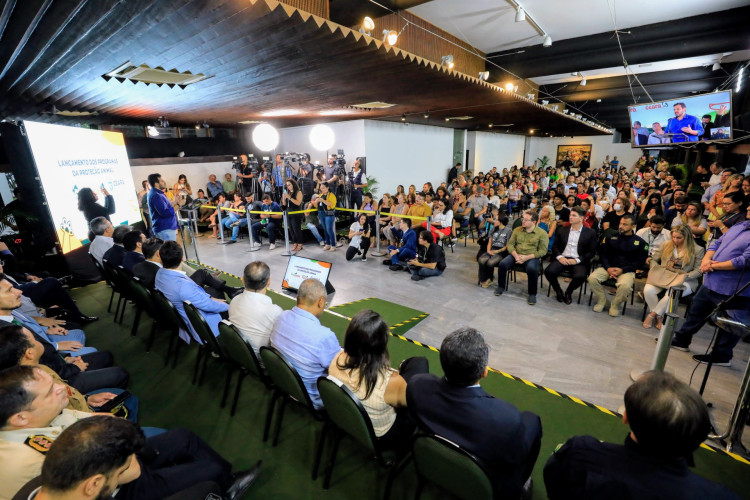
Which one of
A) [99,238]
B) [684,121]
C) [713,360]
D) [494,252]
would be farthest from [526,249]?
[99,238]

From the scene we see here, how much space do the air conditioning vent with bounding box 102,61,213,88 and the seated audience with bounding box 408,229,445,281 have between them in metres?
3.76

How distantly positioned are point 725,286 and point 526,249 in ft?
6.89

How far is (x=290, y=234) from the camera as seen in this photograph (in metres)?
7.76

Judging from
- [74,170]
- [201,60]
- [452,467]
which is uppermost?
[201,60]

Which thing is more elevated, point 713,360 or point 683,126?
point 683,126

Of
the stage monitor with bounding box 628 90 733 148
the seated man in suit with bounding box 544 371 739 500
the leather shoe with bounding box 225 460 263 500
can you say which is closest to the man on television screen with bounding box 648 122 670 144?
the stage monitor with bounding box 628 90 733 148

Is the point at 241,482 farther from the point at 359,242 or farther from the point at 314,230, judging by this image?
the point at 314,230

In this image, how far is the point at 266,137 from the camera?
1122cm

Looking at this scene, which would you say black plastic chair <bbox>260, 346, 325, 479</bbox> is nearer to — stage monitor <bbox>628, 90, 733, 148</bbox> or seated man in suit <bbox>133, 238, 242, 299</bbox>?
seated man in suit <bbox>133, 238, 242, 299</bbox>

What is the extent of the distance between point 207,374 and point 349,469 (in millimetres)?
1708

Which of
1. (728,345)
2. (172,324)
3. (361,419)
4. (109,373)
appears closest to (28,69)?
(172,324)

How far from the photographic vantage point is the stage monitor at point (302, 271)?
4082mm

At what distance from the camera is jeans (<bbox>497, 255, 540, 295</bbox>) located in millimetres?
4555

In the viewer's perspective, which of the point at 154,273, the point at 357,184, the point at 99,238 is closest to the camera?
the point at 154,273
